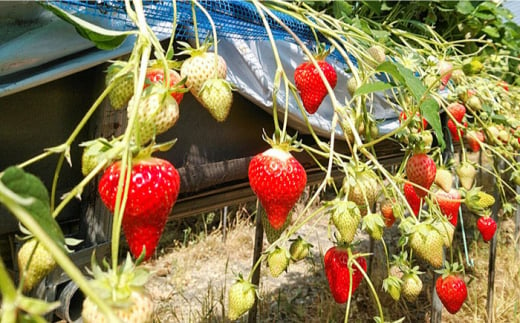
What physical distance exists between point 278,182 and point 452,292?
741mm

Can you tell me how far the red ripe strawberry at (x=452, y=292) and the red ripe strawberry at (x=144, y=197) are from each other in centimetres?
89

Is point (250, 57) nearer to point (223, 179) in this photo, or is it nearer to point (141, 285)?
point (223, 179)

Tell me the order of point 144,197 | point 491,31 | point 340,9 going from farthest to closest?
point 491,31 < point 340,9 < point 144,197

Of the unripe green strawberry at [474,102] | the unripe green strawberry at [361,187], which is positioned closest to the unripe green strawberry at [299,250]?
the unripe green strawberry at [361,187]

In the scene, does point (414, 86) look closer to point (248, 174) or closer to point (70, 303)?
point (248, 174)

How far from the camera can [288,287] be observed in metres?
3.09

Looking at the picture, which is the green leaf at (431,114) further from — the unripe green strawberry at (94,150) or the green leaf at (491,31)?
the green leaf at (491,31)

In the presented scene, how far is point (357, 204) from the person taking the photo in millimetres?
629

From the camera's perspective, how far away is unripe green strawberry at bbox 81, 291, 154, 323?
279 millimetres

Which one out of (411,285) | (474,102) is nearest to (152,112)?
(411,285)

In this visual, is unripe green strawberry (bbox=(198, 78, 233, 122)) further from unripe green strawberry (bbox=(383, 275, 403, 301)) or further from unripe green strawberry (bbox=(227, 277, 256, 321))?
unripe green strawberry (bbox=(383, 275, 403, 301))

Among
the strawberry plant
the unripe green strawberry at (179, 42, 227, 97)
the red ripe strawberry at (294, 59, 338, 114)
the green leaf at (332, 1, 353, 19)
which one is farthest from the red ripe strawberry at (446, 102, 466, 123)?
the unripe green strawberry at (179, 42, 227, 97)

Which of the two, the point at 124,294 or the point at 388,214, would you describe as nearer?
the point at 124,294

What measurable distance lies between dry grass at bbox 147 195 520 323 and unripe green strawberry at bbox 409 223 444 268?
145 cm
